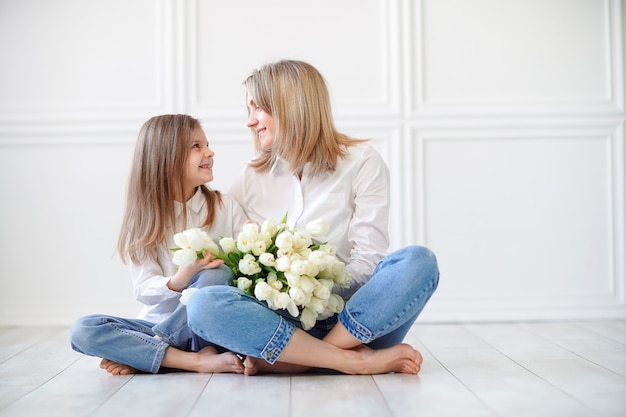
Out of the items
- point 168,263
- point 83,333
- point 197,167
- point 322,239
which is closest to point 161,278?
point 168,263

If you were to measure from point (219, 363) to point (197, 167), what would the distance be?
62cm

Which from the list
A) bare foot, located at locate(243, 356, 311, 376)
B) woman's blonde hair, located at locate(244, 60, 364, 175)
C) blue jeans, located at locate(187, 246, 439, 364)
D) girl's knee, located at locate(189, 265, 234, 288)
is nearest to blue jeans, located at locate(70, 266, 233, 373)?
girl's knee, located at locate(189, 265, 234, 288)

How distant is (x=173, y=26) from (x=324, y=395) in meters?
2.15

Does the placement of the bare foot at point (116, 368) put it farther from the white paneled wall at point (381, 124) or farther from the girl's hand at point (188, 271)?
the white paneled wall at point (381, 124)

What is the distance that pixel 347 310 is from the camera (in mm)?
2027

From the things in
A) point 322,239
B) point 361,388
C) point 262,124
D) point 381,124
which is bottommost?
point 361,388

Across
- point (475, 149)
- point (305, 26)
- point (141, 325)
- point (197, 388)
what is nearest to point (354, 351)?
point (197, 388)

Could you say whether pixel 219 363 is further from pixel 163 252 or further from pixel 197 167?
pixel 197 167

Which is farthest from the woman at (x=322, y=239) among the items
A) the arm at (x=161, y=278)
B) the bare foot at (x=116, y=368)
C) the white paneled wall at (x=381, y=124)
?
the white paneled wall at (x=381, y=124)

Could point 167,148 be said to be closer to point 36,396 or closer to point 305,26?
point 36,396

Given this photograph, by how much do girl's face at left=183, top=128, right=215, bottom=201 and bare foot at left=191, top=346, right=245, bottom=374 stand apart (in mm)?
522

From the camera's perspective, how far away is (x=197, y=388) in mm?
1934

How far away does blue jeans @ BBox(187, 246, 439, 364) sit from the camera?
6.41 feet

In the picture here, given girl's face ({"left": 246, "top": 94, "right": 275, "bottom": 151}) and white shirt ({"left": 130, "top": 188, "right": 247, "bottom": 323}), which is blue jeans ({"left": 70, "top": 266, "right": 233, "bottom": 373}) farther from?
girl's face ({"left": 246, "top": 94, "right": 275, "bottom": 151})
